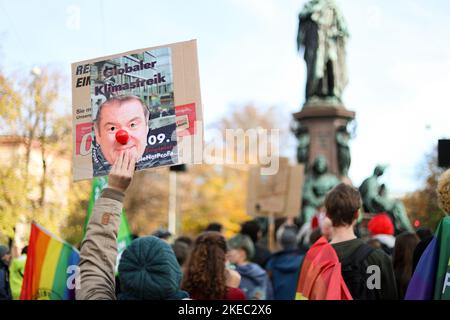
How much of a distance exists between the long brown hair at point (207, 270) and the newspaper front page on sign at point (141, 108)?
1.13 meters

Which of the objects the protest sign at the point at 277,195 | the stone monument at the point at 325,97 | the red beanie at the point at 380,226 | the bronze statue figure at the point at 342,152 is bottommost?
the red beanie at the point at 380,226

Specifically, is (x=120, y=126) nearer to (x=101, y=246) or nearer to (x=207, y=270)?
(x=101, y=246)

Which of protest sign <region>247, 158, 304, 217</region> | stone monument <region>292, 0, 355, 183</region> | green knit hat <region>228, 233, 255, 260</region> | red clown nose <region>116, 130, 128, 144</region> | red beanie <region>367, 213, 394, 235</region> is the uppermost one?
stone monument <region>292, 0, 355, 183</region>

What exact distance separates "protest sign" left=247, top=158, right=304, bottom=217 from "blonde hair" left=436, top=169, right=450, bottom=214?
946 centimetres

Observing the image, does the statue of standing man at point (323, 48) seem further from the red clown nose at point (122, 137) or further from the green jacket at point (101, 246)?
the green jacket at point (101, 246)

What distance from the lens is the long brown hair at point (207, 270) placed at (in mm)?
4391

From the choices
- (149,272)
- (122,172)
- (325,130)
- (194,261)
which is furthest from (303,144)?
(122,172)

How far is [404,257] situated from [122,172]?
2582 millimetres

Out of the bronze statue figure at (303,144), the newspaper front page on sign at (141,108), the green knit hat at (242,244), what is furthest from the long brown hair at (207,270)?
the bronze statue figure at (303,144)

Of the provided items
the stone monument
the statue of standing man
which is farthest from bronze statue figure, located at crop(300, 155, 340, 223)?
the statue of standing man

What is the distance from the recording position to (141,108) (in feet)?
11.4

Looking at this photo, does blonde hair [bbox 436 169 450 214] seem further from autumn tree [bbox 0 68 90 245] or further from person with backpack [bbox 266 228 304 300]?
person with backpack [bbox 266 228 304 300]

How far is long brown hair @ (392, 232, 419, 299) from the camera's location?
5.25 meters
